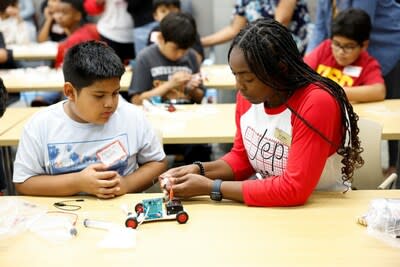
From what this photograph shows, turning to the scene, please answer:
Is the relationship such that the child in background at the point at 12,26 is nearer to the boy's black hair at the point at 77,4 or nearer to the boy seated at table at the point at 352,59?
the boy's black hair at the point at 77,4

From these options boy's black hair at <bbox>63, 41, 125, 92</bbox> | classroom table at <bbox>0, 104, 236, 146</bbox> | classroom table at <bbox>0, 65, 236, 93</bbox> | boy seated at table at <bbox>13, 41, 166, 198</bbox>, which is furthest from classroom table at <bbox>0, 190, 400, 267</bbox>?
classroom table at <bbox>0, 65, 236, 93</bbox>

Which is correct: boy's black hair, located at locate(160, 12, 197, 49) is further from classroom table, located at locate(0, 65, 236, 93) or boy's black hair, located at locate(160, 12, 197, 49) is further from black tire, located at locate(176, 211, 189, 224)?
black tire, located at locate(176, 211, 189, 224)

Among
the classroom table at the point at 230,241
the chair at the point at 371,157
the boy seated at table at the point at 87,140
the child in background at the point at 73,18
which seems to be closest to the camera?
the classroom table at the point at 230,241

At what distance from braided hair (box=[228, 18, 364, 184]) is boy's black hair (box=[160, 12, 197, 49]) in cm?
146

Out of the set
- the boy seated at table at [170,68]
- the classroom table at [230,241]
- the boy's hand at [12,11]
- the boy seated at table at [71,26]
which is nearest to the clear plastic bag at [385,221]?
the classroom table at [230,241]

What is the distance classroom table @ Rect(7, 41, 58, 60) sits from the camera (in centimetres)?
452

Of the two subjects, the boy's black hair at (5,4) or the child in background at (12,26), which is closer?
the boy's black hair at (5,4)

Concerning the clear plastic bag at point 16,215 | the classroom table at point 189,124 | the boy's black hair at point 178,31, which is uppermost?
the boy's black hair at point 178,31

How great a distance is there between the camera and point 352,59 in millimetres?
2861

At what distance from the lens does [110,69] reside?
175cm

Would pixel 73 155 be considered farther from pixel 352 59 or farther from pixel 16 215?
pixel 352 59

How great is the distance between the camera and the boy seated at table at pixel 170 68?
10.1ft

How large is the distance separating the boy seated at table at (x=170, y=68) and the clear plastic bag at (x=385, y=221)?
184 centimetres

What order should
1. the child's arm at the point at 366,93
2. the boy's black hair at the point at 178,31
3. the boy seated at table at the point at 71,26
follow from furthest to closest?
the boy seated at table at the point at 71,26 → the boy's black hair at the point at 178,31 → the child's arm at the point at 366,93
